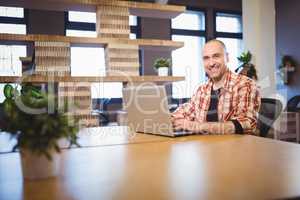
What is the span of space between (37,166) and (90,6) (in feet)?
8.05

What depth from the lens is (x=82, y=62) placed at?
19.1 feet

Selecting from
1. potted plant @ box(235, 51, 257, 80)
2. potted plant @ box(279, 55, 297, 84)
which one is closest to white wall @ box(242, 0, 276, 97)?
potted plant @ box(235, 51, 257, 80)

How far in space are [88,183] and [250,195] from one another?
1.32 ft

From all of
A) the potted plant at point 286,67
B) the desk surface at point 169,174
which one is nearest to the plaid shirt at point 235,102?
the desk surface at point 169,174

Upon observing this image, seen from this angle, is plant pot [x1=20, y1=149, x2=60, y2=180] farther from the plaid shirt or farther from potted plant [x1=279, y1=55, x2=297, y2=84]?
potted plant [x1=279, y1=55, x2=297, y2=84]

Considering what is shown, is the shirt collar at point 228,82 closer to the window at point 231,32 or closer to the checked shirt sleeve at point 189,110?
the checked shirt sleeve at point 189,110

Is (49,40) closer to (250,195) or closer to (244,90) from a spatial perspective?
(244,90)

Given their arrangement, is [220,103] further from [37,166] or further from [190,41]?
[190,41]

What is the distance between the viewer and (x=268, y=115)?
2.21m

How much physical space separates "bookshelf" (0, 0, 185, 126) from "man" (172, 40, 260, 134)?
94cm

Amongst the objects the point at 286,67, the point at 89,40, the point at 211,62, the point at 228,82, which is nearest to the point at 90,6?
the point at 89,40

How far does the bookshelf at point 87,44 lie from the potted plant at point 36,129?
2003 mm

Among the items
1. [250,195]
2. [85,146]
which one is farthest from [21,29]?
[250,195]

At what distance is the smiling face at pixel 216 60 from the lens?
2.28 metres
